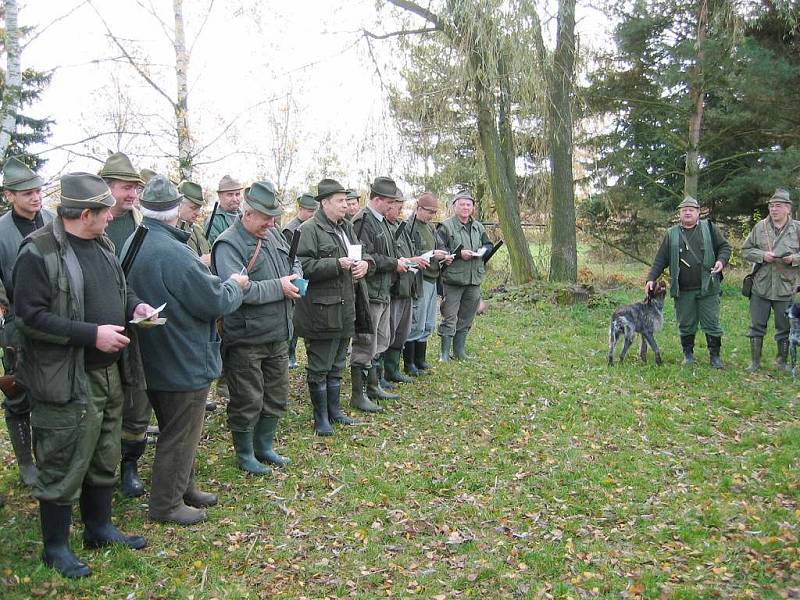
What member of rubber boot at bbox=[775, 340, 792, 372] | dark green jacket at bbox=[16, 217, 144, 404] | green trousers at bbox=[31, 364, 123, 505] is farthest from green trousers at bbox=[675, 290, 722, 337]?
dark green jacket at bbox=[16, 217, 144, 404]

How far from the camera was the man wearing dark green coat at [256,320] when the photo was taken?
5070 millimetres

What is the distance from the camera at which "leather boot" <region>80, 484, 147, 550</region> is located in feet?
13.4

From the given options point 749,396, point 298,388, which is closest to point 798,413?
point 749,396

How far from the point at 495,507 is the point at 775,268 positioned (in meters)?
5.90

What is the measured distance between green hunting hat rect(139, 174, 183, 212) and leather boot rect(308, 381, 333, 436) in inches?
104

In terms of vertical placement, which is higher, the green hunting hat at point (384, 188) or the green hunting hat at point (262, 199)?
the green hunting hat at point (384, 188)

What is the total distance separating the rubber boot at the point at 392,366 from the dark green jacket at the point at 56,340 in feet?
16.1

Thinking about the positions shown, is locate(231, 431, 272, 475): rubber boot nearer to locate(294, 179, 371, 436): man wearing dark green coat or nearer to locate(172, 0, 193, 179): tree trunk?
locate(294, 179, 371, 436): man wearing dark green coat

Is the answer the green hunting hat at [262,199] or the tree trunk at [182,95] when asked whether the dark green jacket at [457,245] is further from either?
the tree trunk at [182,95]

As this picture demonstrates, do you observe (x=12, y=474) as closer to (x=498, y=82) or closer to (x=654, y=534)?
(x=654, y=534)

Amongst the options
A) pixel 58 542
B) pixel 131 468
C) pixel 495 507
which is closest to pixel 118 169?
pixel 131 468

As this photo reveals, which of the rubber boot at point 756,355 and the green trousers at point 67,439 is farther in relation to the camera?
the rubber boot at point 756,355

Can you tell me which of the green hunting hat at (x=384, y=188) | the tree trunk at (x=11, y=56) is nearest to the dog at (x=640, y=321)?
the green hunting hat at (x=384, y=188)

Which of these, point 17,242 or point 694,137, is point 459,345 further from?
point 694,137
